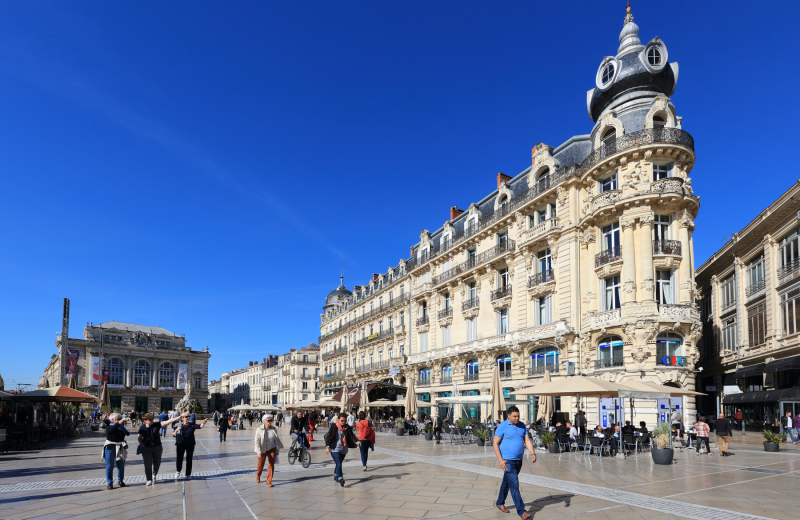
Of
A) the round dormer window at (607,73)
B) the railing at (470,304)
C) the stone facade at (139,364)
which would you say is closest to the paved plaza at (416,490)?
the round dormer window at (607,73)

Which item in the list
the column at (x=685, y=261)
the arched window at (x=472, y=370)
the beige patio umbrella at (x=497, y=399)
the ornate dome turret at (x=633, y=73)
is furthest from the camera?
the arched window at (x=472, y=370)

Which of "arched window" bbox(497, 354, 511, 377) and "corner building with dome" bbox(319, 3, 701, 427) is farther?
"arched window" bbox(497, 354, 511, 377)

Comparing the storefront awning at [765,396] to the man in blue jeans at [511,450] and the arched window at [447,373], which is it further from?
the man in blue jeans at [511,450]

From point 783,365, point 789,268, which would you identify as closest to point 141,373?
point 783,365

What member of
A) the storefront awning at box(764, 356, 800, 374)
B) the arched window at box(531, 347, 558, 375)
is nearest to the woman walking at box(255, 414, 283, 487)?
the arched window at box(531, 347, 558, 375)

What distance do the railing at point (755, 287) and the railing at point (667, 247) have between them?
625 cm

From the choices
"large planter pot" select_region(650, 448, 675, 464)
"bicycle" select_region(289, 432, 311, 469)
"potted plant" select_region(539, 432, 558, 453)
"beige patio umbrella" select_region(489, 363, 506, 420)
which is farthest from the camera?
"beige patio umbrella" select_region(489, 363, 506, 420)

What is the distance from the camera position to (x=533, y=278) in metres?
31.6

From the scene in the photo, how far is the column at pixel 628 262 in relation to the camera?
2602 cm

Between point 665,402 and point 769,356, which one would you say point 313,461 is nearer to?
point 665,402

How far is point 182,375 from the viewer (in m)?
92.2

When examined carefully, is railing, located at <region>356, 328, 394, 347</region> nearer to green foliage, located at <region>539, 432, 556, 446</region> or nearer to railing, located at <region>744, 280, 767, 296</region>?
railing, located at <region>744, 280, 767, 296</region>

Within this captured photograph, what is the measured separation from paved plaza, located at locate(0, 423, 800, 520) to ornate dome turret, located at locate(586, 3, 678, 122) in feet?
61.8

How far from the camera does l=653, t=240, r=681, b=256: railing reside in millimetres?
26234
